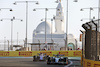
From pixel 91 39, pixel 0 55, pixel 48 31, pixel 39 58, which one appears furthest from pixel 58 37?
pixel 91 39

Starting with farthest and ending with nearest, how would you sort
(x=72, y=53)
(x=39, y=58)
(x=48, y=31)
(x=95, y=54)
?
(x=48, y=31)
(x=72, y=53)
(x=39, y=58)
(x=95, y=54)

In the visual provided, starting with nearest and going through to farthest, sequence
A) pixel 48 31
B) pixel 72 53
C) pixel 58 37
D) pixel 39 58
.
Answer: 1. pixel 39 58
2. pixel 72 53
3. pixel 58 37
4. pixel 48 31

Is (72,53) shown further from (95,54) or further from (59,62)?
(95,54)

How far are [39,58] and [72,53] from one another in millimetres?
12229

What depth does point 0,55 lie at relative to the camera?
164 ft

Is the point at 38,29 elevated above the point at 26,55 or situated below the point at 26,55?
above

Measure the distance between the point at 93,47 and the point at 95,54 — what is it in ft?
1.66

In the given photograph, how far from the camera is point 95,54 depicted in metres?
16.5

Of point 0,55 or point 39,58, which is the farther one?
point 0,55

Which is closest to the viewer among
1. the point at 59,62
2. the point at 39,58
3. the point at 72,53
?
the point at 59,62

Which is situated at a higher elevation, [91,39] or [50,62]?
[91,39]

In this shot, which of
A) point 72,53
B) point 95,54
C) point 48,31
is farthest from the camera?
point 48,31

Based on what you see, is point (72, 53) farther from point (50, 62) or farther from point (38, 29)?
point (38, 29)

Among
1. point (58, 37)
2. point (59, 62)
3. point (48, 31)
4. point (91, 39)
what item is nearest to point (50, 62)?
point (59, 62)
